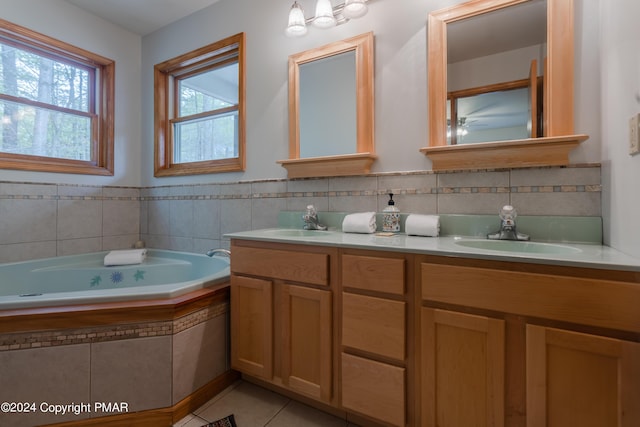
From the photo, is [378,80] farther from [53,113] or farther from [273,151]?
[53,113]

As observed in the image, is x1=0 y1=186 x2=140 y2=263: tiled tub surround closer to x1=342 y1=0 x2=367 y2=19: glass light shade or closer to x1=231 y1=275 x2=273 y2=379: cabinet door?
x1=231 y1=275 x2=273 y2=379: cabinet door

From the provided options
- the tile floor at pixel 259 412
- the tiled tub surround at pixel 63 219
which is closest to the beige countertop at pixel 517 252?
the tile floor at pixel 259 412

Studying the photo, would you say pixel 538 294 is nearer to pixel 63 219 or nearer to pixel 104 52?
pixel 63 219

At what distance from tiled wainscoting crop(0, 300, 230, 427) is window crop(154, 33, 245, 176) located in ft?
4.20

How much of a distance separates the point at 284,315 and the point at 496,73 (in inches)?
60.1

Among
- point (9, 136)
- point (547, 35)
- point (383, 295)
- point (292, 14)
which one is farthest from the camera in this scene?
point (9, 136)

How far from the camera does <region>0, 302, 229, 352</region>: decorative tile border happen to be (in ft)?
3.79

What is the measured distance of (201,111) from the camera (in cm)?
255

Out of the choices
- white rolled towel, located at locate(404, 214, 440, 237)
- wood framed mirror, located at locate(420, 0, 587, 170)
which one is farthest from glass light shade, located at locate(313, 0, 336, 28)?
white rolled towel, located at locate(404, 214, 440, 237)

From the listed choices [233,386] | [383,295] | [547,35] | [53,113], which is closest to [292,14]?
[547,35]

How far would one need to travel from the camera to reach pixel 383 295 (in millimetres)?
1136

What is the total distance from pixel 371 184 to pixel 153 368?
1407 mm

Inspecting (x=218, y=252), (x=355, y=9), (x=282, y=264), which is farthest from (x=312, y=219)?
(x=355, y=9)

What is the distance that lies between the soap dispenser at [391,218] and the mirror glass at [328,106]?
0.41m
